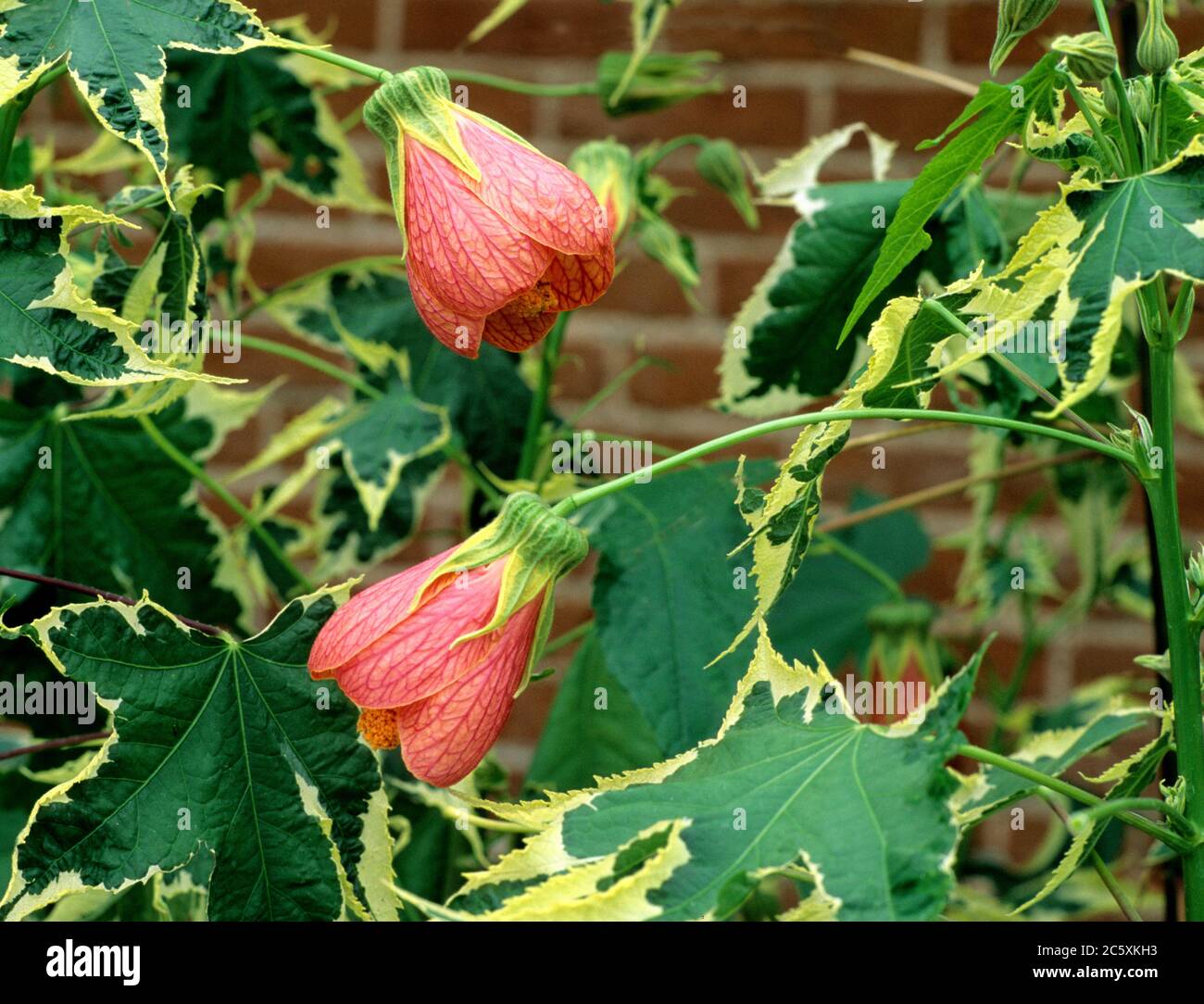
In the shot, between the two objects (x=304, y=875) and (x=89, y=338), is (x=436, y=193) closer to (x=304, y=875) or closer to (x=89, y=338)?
(x=89, y=338)

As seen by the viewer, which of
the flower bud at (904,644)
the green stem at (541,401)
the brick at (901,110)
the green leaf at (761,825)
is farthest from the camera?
the brick at (901,110)

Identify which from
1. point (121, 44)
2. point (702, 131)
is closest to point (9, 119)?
point (121, 44)

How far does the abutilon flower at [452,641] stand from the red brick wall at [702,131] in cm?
59

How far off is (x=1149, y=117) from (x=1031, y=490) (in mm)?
695

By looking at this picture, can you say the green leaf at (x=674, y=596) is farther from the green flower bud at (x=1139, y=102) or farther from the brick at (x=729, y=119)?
the brick at (x=729, y=119)

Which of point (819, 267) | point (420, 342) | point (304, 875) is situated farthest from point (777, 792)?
point (420, 342)

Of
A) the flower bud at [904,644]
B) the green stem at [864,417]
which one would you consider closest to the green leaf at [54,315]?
the green stem at [864,417]

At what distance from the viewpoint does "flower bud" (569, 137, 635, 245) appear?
24.8 inches

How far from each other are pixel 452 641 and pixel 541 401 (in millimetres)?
277

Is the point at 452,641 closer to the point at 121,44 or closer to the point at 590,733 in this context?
the point at 121,44

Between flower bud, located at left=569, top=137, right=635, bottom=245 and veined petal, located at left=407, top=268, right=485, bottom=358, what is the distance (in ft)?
0.70

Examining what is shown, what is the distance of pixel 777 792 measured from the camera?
365 millimetres

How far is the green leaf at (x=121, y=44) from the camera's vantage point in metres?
0.40

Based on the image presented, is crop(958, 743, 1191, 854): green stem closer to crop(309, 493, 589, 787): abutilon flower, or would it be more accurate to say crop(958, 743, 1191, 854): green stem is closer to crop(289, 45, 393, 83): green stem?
crop(309, 493, 589, 787): abutilon flower
